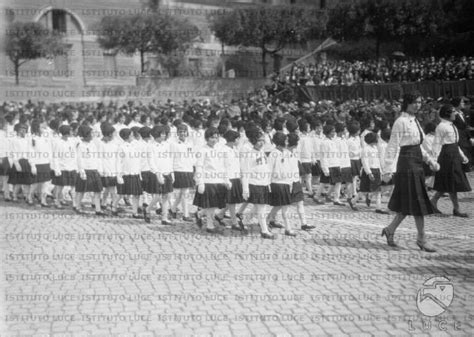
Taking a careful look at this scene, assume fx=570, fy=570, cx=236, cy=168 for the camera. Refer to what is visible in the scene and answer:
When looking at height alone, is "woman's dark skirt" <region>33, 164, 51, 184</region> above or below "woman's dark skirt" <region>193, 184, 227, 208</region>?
above

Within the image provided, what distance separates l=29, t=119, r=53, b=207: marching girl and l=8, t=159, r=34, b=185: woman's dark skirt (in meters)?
0.15

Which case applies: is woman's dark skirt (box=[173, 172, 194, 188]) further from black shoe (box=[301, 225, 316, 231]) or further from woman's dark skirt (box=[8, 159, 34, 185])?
woman's dark skirt (box=[8, 159, 34, 185])

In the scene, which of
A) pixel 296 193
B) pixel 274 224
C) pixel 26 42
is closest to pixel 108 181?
pixel 274 224

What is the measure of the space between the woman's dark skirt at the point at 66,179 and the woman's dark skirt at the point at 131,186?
1.81 m

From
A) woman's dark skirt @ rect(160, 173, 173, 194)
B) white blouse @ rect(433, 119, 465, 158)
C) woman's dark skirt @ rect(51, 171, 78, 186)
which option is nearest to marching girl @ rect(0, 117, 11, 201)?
woman's dark skirt @ rect(51, 171, 78, 186)

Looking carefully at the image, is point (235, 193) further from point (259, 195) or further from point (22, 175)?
point (22, 175)

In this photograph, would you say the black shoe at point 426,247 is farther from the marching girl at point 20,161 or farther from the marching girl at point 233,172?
the marching girl at point 20,161

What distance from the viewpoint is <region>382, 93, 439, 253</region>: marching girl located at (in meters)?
7.38

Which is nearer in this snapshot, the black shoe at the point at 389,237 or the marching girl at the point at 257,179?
the black shoe at the point at 389,237

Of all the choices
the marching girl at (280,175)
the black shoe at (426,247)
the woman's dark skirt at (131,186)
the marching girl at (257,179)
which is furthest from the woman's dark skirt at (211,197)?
the black shoe at (426,247)

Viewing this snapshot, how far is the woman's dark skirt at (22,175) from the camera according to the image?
38.9ft

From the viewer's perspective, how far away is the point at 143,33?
3033 centimetres

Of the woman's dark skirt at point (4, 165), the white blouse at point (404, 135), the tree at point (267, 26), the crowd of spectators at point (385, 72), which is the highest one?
the tree at point (267, 26)

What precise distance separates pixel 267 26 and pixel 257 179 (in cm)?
2602
